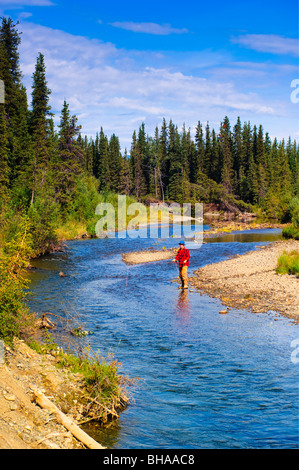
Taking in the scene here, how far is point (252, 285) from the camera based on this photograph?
65.1ft

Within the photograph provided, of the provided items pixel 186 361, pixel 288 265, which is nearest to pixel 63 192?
pixel 288 265

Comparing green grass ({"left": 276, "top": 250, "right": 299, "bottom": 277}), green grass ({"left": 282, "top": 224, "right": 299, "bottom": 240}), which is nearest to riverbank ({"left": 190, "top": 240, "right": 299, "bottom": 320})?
green grass ({"left": 276, "top": 250, "right": 299, "bottom": 277})

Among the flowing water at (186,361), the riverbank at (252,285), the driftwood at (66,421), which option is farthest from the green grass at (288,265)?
the driftwood at (66,421)

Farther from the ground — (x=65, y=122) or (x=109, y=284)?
(x=65, y=122)

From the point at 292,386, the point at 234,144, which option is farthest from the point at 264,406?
the point at 234,144

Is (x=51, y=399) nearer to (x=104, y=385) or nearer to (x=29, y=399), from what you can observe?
(x=29, y=399)

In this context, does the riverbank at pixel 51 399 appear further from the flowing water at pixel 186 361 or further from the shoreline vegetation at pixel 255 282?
the shoreline vegetation at pixel 255 282

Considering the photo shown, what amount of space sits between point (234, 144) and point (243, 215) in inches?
1410

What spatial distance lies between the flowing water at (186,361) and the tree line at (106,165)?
1029 centimetres

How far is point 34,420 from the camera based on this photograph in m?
6.89

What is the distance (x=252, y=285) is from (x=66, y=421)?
46.8 ft

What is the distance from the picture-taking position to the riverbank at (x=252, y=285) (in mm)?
16781

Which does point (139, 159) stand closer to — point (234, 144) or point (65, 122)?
point (234, 144)

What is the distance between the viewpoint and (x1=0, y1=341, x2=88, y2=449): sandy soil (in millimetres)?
6297
